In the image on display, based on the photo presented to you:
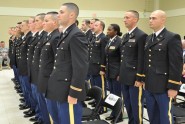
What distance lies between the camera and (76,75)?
2221 millimetres

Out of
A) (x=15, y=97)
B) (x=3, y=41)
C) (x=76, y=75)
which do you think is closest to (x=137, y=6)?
(x=3, y=41)

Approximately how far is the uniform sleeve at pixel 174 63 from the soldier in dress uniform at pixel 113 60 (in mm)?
1259

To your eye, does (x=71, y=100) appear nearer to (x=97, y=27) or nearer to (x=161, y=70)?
(x=161, y=70)

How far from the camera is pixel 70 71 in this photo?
7.59 ft

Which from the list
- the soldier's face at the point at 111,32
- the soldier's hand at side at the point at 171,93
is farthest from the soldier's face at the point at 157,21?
the soldier's face at the point at 111,32

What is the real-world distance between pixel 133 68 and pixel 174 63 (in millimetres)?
687

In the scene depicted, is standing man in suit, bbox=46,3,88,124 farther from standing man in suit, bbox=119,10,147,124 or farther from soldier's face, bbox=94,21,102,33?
soldier's face, bbox=94,21,102,33

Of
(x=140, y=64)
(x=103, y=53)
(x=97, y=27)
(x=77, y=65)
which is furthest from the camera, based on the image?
(x=97, y=27)

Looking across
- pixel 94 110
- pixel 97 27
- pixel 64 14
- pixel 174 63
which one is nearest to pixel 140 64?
pixel 174 63

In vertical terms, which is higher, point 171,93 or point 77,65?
point 77,65

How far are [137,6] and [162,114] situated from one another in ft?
34.8

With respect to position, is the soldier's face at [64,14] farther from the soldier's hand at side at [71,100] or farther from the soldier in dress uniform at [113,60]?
the soldier in dress uniform at [113,60]

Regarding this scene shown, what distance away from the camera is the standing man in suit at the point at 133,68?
3193mm

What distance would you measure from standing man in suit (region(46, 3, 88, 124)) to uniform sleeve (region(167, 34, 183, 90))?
96 centimetres
